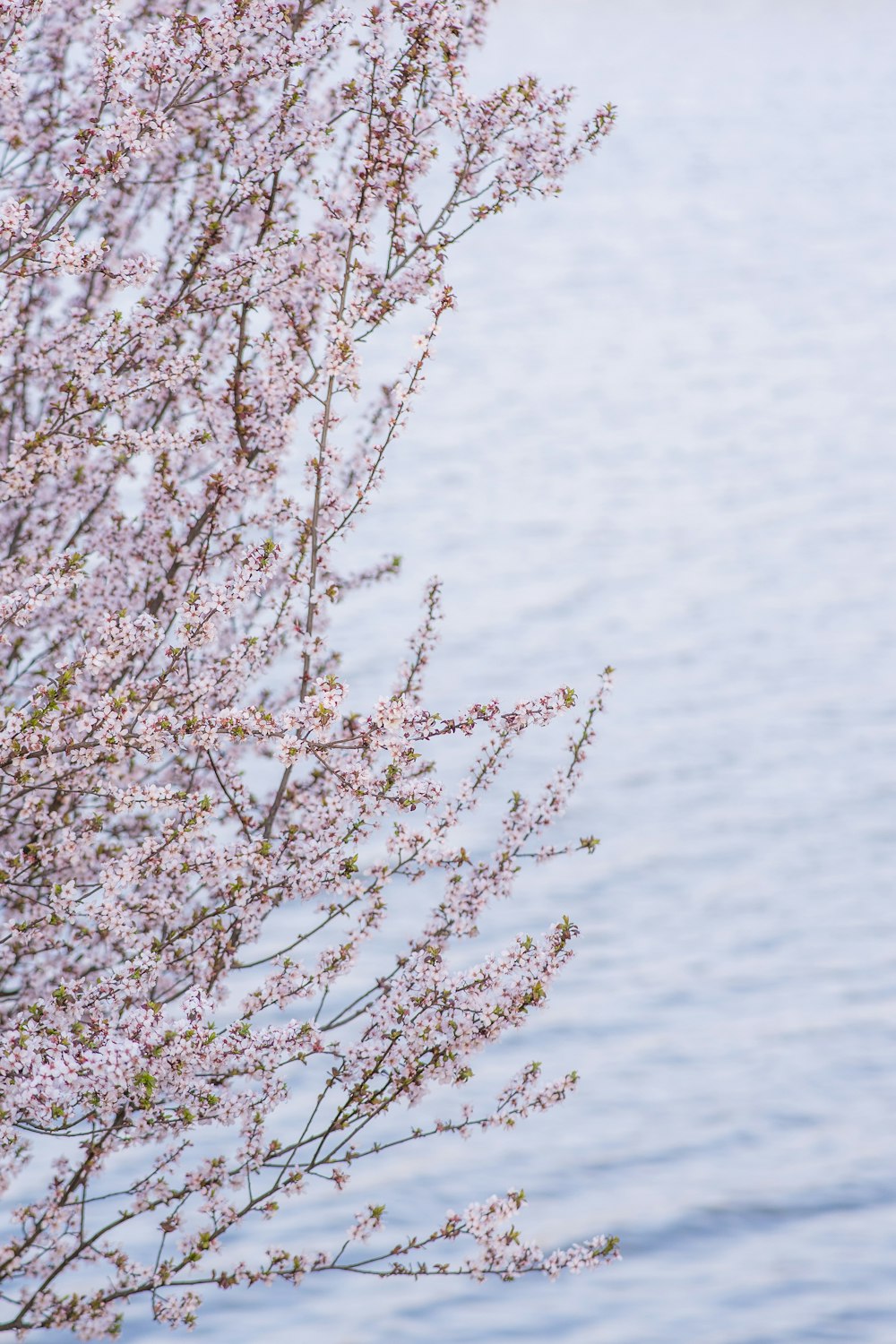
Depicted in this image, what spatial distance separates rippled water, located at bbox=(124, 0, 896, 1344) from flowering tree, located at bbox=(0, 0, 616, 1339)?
654 cm

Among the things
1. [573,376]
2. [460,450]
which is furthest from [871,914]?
[573,376]

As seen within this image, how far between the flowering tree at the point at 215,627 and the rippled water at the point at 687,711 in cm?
654

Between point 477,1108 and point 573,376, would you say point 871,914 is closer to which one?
point 477,1108

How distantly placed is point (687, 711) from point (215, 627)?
58.5 feet

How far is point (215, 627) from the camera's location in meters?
5.84

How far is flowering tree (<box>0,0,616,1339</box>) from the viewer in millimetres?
5449

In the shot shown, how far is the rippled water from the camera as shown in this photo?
12.8 meters

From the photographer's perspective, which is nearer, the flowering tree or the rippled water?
the flowering tree

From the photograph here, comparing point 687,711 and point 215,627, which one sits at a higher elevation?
point 687,711

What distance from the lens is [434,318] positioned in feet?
18.7

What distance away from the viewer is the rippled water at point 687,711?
12.8m

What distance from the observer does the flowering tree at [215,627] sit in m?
5.45

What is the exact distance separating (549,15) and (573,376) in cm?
7275

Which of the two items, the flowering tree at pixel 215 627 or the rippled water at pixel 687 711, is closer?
the flowering tree at pixel 215 627
